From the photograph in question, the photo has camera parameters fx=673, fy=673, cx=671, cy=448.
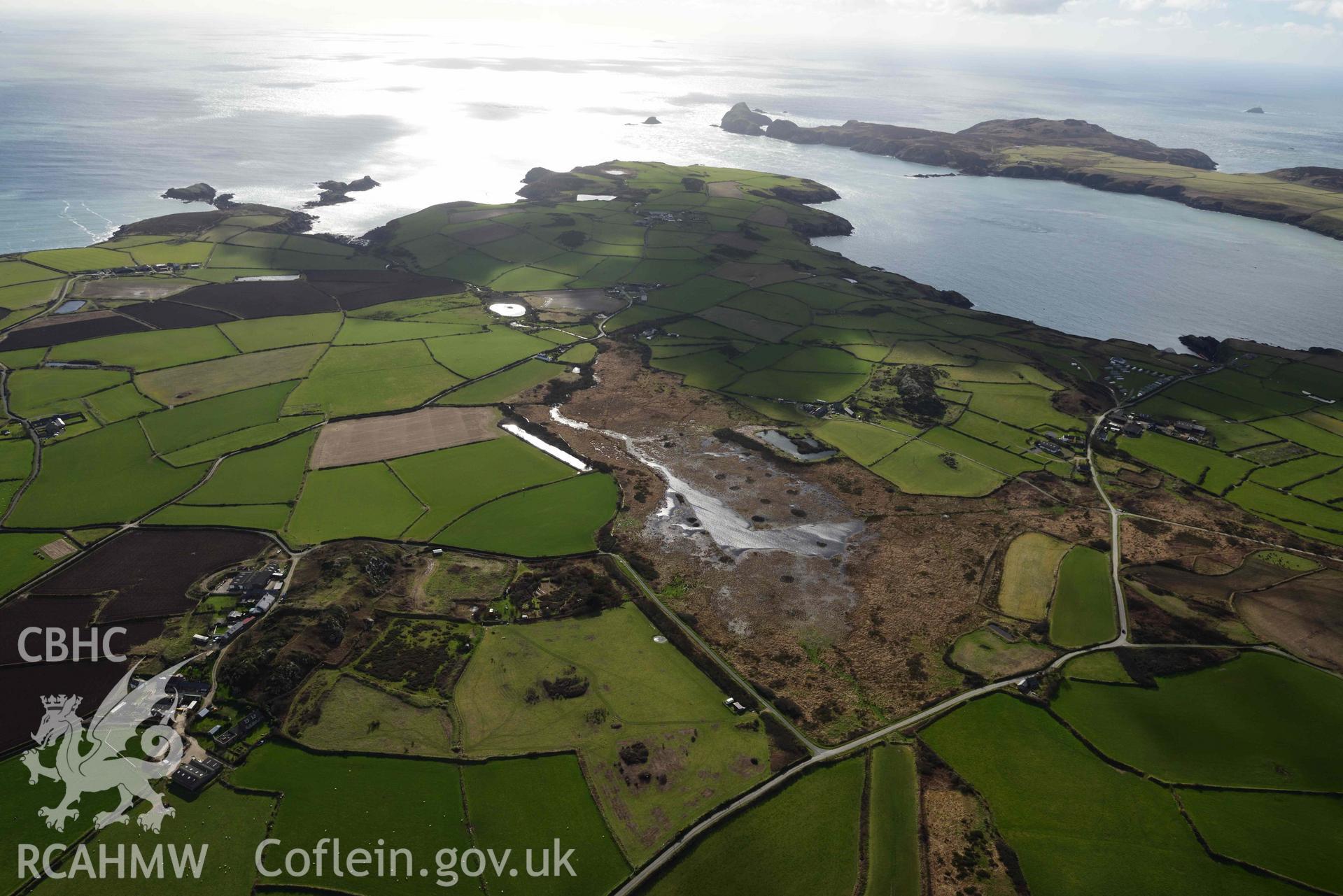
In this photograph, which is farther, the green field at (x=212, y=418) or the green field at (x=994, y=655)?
the green field at (x=212, y=418)

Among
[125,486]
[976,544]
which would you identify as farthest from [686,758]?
[125,486]

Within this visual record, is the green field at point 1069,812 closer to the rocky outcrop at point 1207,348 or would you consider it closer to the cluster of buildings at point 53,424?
the rocky outcrop at point 1207,348

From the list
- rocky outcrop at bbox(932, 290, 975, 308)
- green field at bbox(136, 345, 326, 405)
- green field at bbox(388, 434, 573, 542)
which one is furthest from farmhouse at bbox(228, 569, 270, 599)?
rocky outcrop at bbox(932, 290, 975, 308)

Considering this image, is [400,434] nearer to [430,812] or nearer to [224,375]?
[224,375]

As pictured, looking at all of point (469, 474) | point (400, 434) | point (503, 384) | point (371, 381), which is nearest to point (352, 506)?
point (469, 474)

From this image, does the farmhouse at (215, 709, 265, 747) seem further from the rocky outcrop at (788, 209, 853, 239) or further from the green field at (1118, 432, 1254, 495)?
the rocky outcrop at (788, 209, 853, 239)

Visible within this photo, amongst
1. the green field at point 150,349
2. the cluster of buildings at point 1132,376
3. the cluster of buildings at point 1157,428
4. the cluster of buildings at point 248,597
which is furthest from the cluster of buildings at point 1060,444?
the green field at point 150,349

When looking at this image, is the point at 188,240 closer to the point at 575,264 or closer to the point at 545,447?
the point at 575,264
